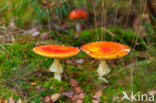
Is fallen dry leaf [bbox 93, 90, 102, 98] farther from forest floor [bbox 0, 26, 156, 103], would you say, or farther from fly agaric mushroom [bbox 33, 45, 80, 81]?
fly agaric mushroom [bbox 33, 45, 80, 81]

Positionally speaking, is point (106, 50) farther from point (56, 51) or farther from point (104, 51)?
point (56, 51)

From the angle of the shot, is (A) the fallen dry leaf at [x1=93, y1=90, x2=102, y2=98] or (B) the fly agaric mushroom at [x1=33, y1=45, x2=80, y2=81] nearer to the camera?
(B) the fly agaric mushroom at [x1=33, y1=45, x2=80, y2=81]

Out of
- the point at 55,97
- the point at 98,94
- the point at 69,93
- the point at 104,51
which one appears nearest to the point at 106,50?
the point at 104,51

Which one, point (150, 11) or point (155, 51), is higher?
point (150, 11)

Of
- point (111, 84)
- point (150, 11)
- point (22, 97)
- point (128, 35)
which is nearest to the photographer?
point (22, 97)

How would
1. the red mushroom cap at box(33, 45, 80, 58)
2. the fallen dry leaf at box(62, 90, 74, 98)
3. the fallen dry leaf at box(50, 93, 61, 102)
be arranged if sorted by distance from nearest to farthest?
the red mushroom cap at box(33, 45, 80, 58) < the fallen dry leaf at box(50, 93, 61, 102) < the fallen dry leaf at box(62, 90, 74, 98)

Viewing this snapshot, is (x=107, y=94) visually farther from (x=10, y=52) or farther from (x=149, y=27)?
(x=149, y=27)

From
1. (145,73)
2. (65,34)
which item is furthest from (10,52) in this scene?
(145,73)

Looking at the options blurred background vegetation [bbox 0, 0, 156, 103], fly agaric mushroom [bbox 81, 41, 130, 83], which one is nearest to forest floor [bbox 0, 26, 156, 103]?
blurred background vegetation [bbox 0, 0, 156, 103]

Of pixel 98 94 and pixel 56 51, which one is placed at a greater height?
pixel 56 51
